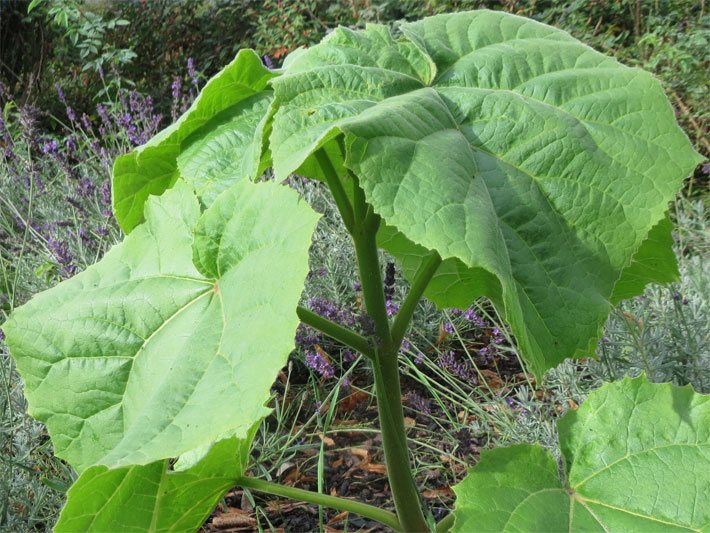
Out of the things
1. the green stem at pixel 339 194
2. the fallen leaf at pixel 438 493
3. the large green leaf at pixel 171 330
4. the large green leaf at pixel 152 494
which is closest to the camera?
the large green leaf at pixel 171 330

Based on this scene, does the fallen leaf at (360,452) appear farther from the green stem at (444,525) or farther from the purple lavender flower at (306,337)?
the green stem at (444,525)

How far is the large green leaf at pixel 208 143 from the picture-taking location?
0.94 metres

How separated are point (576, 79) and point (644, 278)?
33cm

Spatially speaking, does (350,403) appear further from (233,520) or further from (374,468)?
(233,520)

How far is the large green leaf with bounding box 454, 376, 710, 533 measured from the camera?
862 millimetres

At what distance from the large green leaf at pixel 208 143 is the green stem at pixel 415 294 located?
0.80 feet

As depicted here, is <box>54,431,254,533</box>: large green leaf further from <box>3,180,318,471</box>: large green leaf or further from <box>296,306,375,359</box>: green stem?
<box>296,306,375,359</box>: green stem

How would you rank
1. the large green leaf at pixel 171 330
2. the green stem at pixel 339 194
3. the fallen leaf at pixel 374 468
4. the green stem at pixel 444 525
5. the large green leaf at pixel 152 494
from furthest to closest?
the fallen leaf at pixel 374 468 → the green stem at pixel 444 525 → the green stem at pixel 339 194 → the large green leaf at pixel 152 494 → the large green leaf at pixel 171 330

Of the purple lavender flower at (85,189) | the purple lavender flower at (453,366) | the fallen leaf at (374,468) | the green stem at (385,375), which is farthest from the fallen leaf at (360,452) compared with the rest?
the purple lavender flower at (85,189)

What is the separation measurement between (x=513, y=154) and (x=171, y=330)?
39 cm

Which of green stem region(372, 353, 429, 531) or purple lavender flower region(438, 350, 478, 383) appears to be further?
purple lavender flower region(438, 350, 478, 383)

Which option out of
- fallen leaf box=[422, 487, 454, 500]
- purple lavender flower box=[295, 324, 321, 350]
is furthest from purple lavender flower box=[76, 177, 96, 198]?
fallen leaf box=[422, 487, 454, 500]

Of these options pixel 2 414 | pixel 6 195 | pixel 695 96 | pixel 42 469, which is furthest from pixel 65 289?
pixel 695 96

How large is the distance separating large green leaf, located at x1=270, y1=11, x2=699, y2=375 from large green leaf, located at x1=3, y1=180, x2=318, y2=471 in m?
0.09
